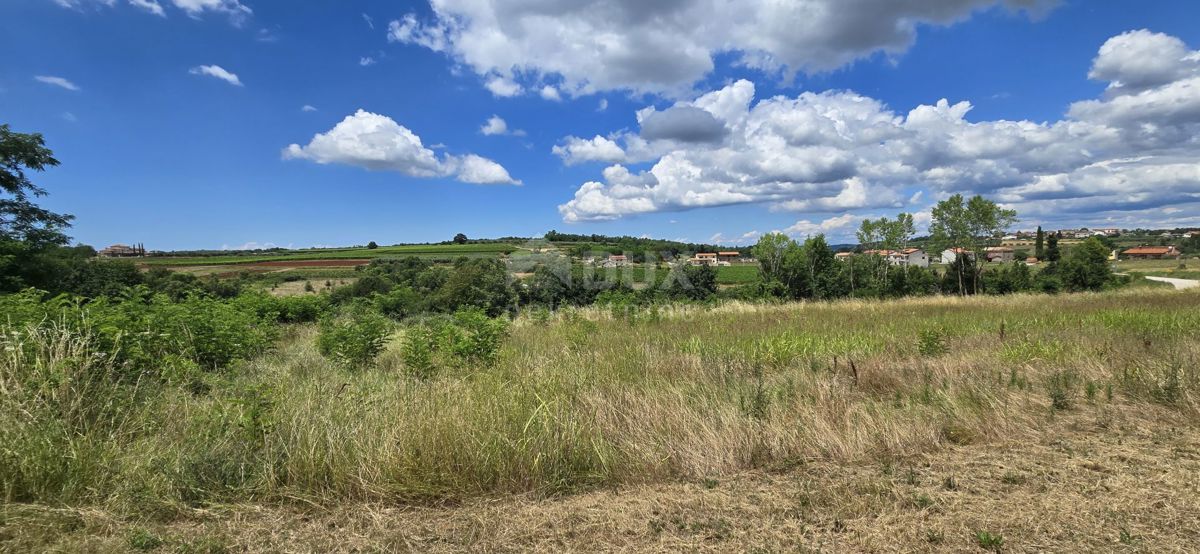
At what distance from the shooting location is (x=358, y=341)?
248 inches

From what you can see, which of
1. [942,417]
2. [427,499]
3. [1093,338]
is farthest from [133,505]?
[1093,338]

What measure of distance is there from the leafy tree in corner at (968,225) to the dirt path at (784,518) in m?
36.5

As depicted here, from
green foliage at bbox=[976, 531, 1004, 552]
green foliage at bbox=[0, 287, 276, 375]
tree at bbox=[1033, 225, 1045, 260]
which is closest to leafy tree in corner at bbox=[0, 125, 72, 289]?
green foliage at bbox=[0, 287, 276, 375]

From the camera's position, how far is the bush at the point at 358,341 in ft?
20.5

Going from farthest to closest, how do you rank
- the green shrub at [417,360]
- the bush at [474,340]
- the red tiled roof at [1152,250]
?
the red tiled roof at [1152,250] → the bush at [474,340] → the green shrub at [417,360]

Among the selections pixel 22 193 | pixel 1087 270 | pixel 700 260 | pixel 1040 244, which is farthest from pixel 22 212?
pixel 1040 244

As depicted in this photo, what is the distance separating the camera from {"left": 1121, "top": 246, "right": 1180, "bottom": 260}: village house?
78188 millimetres

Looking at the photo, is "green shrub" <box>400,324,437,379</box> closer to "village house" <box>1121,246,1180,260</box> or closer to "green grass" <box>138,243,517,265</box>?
"green grass" <box>138,243,517,265</box>

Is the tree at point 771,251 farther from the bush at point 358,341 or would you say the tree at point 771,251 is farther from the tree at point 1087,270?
the bush at point 358,341

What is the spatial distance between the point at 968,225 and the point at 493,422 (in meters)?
39.9

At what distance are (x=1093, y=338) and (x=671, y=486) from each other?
7783 millimetres

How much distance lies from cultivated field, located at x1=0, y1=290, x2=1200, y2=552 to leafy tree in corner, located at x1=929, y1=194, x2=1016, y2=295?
34.3 metres

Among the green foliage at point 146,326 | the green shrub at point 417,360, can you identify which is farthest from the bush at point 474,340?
the green foliage at point 146,326

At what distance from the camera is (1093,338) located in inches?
260
